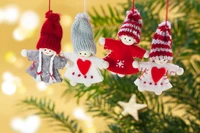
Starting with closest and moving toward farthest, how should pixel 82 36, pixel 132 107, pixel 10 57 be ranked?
pixel 82 36 → pixel 132 107 → pixel 10 57

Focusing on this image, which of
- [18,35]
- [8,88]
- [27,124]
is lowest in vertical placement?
[27,124]

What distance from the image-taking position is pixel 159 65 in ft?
1.62

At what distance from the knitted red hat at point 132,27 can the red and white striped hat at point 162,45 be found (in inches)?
0.8

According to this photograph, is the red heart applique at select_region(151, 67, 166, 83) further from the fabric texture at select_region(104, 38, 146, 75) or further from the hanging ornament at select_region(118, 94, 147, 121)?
the hanging ornament at select_region(118, 94, 147, 121)

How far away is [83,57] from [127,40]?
51 mm

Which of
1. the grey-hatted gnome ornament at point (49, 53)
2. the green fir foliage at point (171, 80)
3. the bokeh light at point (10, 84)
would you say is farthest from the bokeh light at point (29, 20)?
the grey-hatted gnome ornament at point (49, 53)

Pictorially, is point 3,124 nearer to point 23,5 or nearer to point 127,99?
point 23,5

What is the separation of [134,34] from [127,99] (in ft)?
1.15

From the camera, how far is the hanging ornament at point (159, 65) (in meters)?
0.49

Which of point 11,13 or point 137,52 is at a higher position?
point 11,13

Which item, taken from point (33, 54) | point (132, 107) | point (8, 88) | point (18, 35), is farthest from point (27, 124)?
point (33, 54)

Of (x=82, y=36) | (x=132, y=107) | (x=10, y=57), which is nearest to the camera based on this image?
(x=82, y=36)

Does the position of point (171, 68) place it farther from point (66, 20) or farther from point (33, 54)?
point (66, 20)

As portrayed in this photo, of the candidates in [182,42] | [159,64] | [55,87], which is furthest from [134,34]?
[55,87]
